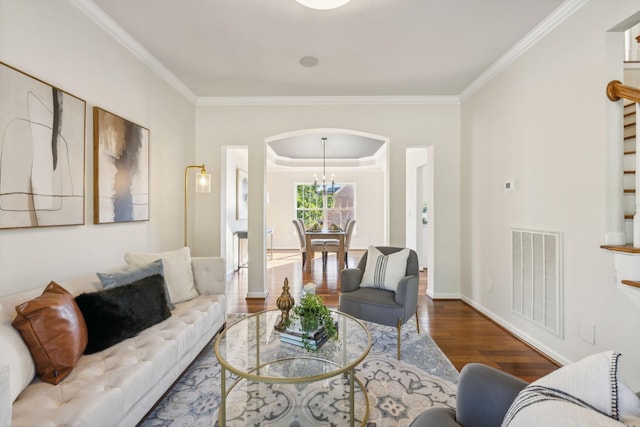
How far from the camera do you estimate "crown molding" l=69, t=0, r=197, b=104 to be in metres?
2.16

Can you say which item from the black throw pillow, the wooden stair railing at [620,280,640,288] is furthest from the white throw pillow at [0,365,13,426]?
the wooden stair railing at [620,280,640,288]

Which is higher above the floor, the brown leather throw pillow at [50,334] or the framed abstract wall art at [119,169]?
the framed abstract wall art at [119,169]

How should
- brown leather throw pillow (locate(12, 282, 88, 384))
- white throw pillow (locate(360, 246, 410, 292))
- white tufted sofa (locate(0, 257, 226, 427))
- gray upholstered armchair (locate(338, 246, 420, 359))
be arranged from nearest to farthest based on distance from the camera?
1. white tufted sofa (locate(0, 257, 226, 427))
2. brown leather throw pillow (locate(12, 282, 88, 384))
3. gray upholstered armchair (locate(338, 246, 420, 359))
4. white throw pillow (locate(360, 246, 410, 292))

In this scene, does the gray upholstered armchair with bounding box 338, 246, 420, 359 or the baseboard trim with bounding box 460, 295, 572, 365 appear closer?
the baseboard trim with bounding box 460, 295, 572, 365

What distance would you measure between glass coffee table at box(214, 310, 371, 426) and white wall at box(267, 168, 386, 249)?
6.58 meters

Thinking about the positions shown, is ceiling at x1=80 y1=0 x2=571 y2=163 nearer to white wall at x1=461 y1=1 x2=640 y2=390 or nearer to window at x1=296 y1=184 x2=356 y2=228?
white wall at x1=461 y1=1 x2=640 y2=390

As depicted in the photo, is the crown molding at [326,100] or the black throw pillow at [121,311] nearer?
the black throw pillow at [121,311]

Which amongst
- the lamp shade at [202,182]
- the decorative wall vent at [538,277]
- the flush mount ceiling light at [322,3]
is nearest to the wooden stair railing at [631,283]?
the decorative wall vent at [538,277]

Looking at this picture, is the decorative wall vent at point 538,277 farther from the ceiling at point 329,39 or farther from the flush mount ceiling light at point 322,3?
the flush mount ceiling light at point 322,3

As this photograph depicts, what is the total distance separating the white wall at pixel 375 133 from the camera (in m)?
3.96

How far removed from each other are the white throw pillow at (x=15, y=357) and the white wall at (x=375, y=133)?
2645mm

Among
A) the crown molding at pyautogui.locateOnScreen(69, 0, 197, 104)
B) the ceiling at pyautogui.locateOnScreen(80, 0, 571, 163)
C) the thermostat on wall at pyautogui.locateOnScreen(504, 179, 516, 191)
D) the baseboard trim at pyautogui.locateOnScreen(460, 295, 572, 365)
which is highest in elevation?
the ceiling at pyautogui.locateOnScreen(80, 0, 571, 163)

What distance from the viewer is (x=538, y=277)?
2541 millimetres

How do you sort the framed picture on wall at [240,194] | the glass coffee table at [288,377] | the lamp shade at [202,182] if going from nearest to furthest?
the glass coffee table at [288,377]
the lamp shade at [202,182]
the framed picture on wall at [240,194]
